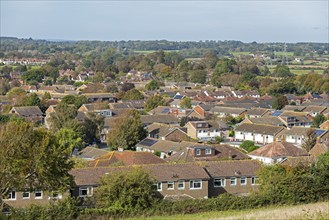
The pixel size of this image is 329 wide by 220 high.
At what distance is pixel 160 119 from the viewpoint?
166ft

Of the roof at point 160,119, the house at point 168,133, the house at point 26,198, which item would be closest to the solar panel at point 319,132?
the house at point 168,133

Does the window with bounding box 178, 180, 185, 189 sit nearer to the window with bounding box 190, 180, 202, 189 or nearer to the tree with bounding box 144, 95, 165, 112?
the window with bounding box 190, 180, 202, 189

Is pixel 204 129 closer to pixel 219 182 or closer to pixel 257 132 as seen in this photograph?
pixel 257 132

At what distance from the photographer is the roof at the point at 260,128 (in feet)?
149

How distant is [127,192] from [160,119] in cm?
3079

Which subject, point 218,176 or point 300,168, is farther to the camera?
point 218,176

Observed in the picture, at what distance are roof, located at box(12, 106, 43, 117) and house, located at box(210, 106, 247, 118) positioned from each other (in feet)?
55.6

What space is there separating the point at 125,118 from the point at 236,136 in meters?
11.6

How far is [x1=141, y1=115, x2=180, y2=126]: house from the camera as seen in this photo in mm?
49562

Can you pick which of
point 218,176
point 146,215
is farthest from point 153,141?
point 146,215

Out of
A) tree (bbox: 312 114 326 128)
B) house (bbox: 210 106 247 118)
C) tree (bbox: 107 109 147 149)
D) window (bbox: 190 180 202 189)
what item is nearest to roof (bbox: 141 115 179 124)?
house (bbox: 210 106 247 118)

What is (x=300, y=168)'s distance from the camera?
921 inches

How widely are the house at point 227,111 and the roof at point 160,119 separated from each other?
26.1 feet

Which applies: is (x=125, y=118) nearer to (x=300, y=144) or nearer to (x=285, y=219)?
(x=300, y=144)
